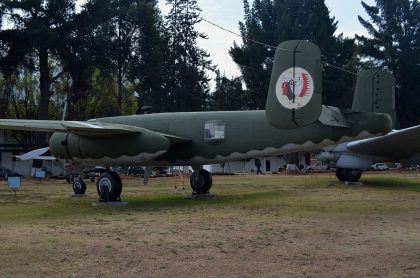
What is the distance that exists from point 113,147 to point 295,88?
6.92 meters

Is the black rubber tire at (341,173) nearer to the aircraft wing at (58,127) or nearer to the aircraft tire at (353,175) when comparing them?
the aircraft tire at (353,175)

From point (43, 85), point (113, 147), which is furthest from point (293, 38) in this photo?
point (113, 147)

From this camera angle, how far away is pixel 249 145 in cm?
1728

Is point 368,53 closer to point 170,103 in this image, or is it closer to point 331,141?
point 170,103

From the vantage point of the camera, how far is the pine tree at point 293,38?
5719 centimetres

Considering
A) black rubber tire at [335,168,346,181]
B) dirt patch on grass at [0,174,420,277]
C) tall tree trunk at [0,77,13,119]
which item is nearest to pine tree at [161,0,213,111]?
tall tree trunk at [0,77,13,119]

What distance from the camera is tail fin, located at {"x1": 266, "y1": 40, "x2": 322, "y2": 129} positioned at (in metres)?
13.0

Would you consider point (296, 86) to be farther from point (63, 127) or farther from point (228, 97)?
point (228, 97)

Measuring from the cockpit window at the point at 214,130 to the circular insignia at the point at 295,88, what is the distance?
15.4 feet

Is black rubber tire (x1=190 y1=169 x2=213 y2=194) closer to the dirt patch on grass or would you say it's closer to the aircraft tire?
the dirt patch on grass

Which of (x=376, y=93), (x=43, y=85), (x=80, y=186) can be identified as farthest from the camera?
(x=43, y=85)

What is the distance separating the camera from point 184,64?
67188 mm

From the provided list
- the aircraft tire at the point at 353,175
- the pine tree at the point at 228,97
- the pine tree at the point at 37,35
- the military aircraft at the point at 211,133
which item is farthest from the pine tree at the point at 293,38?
the military aircraft at the point at 211,133

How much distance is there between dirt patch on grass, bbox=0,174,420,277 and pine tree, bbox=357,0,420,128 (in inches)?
1967
